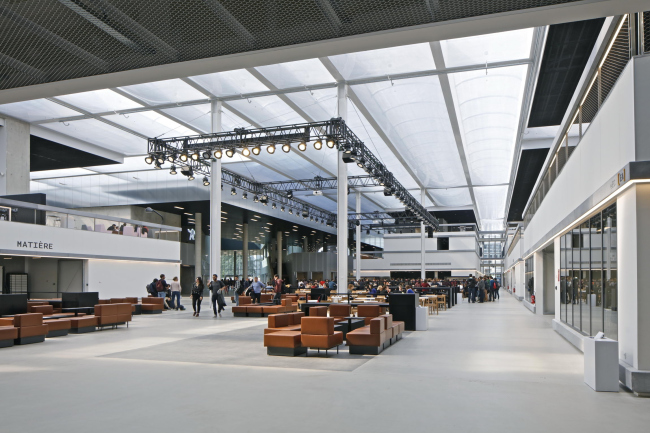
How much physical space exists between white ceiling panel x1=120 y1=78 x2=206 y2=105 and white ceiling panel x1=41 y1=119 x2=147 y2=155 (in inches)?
180

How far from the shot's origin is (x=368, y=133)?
25.4 meters

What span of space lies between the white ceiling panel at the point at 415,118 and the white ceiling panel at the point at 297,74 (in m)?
1.75

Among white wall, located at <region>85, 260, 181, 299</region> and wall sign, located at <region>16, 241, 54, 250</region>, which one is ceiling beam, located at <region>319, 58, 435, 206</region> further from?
white wall, located at <region>85, 260, 181, 299</region>

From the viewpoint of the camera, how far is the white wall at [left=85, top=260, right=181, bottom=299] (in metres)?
22.8

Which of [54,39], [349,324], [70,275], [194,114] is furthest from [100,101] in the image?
[54,39]

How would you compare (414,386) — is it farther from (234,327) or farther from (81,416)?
(234,327)

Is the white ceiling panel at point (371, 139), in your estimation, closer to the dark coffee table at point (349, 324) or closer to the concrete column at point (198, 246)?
the dark coffee table at point (349, 324)

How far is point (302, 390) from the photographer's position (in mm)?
7023

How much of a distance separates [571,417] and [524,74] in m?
15.2

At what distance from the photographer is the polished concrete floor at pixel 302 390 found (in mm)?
5520

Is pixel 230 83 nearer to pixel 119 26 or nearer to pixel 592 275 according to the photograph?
pixel 592 275

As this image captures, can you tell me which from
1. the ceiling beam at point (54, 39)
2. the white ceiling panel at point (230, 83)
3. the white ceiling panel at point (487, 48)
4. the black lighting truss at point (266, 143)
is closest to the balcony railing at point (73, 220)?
the black lighting truss at point (266, 143)

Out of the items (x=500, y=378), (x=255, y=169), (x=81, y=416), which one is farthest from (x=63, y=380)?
(x=255, y=169)

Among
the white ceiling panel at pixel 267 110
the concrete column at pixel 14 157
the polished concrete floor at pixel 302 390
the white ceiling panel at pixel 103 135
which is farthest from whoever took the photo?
the white ceiling panel at pixel 103 135
